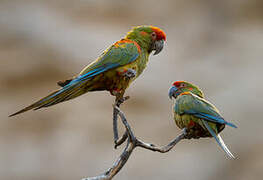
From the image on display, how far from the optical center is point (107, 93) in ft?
18.0

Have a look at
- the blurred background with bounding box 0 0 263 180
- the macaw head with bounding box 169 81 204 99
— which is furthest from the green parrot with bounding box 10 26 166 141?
the blurred background with bounding box 0 0 263 180

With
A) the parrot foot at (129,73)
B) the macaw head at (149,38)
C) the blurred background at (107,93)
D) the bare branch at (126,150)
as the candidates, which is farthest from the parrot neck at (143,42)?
the blurred background at (107,93)

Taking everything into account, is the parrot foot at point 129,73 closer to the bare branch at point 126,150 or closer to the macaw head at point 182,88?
the bare branch at point 126,150

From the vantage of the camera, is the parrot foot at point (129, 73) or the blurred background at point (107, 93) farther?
the blurred background at point (107, 93)

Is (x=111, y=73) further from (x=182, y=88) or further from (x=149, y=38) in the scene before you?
(x=182, y=88)

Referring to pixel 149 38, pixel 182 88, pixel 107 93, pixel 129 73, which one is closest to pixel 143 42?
pixel 149 38

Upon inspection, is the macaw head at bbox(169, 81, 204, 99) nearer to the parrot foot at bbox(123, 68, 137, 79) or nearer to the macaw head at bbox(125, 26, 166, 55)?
the macaw head at bbox(125, 26, 166, 55)

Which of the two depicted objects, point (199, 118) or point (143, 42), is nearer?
point (199, 118)

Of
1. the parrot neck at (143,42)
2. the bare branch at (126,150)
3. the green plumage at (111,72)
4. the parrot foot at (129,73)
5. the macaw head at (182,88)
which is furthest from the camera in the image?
the macaw head at (182,88)

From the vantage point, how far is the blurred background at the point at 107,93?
5.23 meters

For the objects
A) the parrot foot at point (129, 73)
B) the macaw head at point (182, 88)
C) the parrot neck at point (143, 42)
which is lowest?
the macaw head at point (182, 88)

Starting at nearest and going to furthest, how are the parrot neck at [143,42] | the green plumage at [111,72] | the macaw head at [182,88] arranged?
the green plumage at [111,72]
the parrot neck at [143,42]
the macaw head at [182,88]

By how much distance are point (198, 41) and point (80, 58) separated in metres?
1.91

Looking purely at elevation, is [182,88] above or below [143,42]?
below
